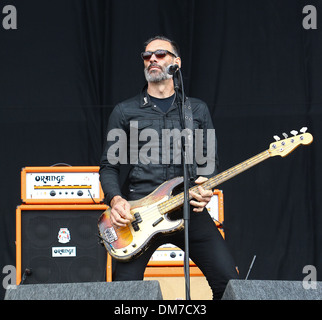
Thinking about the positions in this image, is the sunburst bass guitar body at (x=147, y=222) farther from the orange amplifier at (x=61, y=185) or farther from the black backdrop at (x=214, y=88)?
the black backdrop at (x=214, y=88)

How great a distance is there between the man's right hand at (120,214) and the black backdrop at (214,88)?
1.73 meters

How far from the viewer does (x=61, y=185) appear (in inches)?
151

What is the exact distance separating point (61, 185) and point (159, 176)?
0.93m

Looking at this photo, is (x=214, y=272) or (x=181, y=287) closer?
(x=214, y=272)

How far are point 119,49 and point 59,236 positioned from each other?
5.53 ft

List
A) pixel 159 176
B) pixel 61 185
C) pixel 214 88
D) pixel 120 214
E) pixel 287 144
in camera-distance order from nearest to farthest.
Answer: pixel 120 214 → pixel 159 176 → pixel 287 144 → pixel 61 185 → pixel 214 88

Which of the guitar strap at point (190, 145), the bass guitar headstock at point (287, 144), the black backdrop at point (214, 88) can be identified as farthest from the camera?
the black backdrop at point (214, 88)

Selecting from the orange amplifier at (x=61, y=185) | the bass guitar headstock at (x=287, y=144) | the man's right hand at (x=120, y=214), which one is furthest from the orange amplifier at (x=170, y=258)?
the man's right hand at (x=120, y=214)

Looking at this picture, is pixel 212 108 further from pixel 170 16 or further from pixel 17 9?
pixel 17 9

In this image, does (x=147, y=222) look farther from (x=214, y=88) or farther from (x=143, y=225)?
(x=214, y=88)

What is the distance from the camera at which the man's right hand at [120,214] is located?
9.77ft

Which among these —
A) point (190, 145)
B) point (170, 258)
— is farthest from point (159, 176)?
A: point (170, 258)

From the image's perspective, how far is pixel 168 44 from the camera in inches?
130
